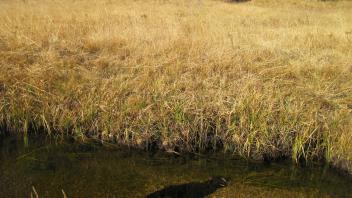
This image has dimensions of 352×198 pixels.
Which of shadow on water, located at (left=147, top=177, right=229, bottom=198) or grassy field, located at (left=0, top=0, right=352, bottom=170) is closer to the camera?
shadow on water, located at (left=147, top=177, right=229, bottom=198)

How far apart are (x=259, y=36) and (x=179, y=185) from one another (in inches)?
242

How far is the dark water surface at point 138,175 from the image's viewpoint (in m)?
4.77

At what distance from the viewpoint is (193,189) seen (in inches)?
192

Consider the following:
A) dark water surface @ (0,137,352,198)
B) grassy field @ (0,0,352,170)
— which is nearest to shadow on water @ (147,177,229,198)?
dark water surface @ (0,137,352,198)

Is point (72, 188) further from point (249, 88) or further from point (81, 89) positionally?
point (249, 88)

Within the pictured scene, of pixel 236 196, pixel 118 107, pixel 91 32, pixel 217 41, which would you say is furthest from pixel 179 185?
pixel 91 32

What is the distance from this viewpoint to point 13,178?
4.87m

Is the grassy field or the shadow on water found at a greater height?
the grassy field

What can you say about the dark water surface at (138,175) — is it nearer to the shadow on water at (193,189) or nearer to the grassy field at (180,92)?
the shadow on water at (193,189)

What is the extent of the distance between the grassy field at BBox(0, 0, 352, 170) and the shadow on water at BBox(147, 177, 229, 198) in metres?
0.78

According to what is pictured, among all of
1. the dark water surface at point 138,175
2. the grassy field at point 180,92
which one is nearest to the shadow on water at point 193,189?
the dark water surface at point 138,175

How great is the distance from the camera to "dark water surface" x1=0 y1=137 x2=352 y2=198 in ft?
15.7

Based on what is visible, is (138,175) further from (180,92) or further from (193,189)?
(180,92)

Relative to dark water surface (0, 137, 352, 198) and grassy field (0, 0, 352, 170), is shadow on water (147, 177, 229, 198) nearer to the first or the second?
dark water surface (0, 137, 352, 198)
